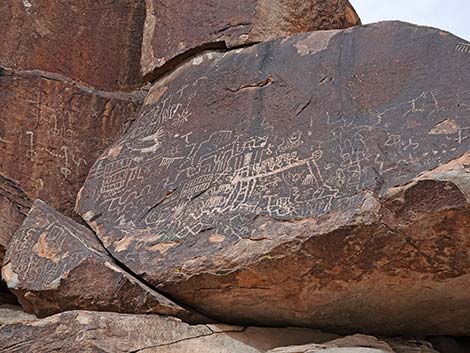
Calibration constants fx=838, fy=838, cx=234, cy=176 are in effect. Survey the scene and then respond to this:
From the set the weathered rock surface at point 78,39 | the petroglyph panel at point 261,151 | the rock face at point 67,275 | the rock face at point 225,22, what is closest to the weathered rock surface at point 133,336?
the rock face at point 67,275

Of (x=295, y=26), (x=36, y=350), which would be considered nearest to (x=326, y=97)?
(x=295, y=26)

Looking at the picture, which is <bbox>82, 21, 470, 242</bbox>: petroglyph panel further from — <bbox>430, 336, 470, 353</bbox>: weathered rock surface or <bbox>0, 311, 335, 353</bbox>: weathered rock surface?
<bbox>430, 336, 470, 353</bbox>: weathered rock surface

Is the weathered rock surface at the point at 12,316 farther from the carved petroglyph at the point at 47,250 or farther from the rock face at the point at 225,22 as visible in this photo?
the rock face at the point at 225,22

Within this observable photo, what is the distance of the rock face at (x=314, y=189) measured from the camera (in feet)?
10.4

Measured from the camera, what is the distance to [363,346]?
11.1 feet

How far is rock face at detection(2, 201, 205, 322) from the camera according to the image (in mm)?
3529

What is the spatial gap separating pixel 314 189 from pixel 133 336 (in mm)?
948

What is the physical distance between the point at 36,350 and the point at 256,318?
93cm

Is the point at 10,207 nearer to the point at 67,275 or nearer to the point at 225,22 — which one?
the point at 67,275

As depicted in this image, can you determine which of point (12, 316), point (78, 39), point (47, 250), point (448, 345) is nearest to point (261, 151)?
point (47, 250)

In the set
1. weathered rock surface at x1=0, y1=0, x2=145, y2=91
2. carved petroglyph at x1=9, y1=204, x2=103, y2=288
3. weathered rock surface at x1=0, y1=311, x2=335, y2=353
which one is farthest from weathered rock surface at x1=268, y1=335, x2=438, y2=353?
weathered rock surface at x1=0, y1=0, x2=145, y2=91

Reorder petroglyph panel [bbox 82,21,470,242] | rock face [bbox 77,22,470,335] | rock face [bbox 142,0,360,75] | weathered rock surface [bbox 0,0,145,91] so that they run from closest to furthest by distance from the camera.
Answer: rock face [bbox 77,22,470,335], petroglyph panel [bbox 82,21,470,242], rock face [bbox 142,0,360,75], weathered rock surface [bbox 0,0,145,91]

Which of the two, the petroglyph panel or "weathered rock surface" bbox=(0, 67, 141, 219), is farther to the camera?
"weathered rock surface" bbox=(0, 67, 141, 219)

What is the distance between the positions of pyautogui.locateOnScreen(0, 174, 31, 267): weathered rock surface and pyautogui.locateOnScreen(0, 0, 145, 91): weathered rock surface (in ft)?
2.32
